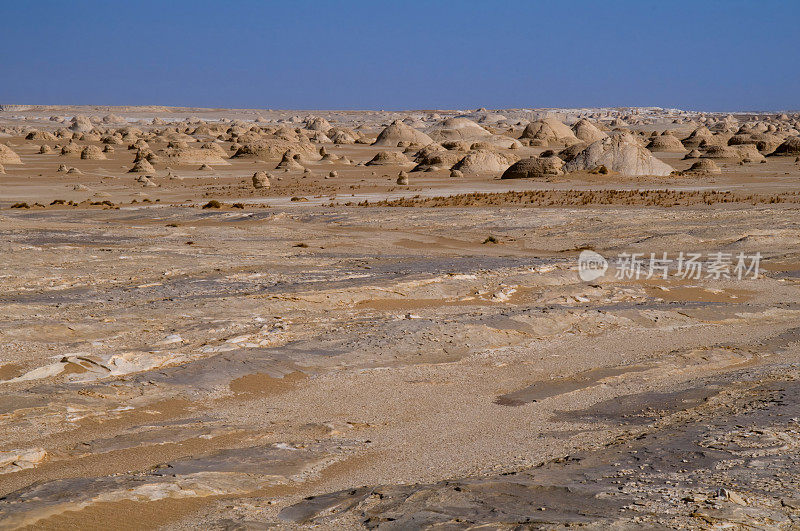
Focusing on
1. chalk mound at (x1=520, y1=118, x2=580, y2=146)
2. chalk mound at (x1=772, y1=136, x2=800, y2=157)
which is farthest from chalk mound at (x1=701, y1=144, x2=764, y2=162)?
chalk mound at (x1=520, y1=118, x2=580, y2=146)

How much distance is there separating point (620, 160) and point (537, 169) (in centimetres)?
440

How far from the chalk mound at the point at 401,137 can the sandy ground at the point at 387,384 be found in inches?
1926

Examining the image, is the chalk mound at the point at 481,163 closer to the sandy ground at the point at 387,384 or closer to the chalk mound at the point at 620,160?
the chalk mound at the point at 620,160

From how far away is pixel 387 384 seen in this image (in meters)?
9.48

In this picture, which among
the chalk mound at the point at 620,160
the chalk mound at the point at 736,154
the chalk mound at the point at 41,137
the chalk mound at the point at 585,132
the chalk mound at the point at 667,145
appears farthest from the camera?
the chalk mound at the point at 41,137

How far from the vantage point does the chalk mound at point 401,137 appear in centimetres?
6925

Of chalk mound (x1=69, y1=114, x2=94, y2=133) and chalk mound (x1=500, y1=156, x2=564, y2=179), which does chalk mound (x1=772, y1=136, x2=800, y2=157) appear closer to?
chalk mound (x1=500, y1=156, x2=564, y2=179)

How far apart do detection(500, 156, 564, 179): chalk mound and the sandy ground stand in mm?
19361

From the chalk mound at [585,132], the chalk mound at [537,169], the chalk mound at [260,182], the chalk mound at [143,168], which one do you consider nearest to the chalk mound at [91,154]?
the chalk mound at [143,168]

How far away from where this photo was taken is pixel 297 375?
963 centimetres

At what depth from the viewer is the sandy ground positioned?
5.70m

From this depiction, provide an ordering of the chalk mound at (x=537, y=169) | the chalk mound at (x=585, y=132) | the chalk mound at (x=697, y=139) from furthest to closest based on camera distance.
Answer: the chalk mound at (x=585, y=132) < the chalk mound at (x=697, y=139) < the chalk mound at (x=537, y=169)

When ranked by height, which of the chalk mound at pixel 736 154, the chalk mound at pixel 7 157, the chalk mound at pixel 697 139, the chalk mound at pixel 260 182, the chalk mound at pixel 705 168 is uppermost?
the chalk mound at pixel 697 139

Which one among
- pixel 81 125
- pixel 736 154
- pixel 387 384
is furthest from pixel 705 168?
pixel 81 125
